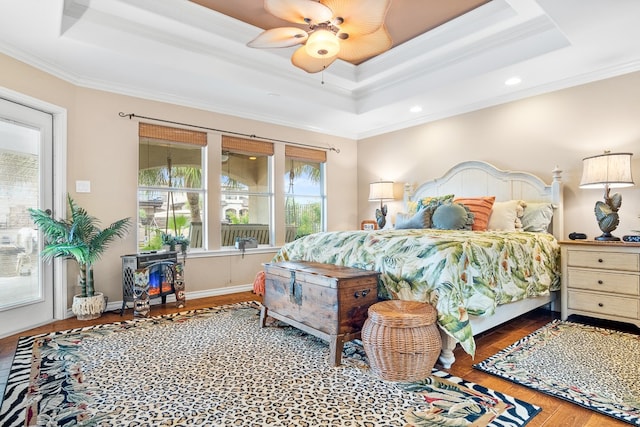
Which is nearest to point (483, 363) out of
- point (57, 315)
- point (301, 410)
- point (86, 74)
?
point (301, 410)

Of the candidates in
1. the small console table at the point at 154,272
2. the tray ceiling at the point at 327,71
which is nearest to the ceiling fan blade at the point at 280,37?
the tray ceiling at the point at 327,71

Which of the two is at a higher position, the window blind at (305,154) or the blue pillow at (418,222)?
the window blind at (305,154)

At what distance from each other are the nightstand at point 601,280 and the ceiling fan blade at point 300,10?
289 cm

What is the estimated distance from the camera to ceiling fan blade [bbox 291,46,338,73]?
2759mm

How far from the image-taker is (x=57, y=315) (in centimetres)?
Answer: 337

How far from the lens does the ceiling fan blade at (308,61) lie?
2.76m

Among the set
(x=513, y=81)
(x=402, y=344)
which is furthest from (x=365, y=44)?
(x=402, y=344)

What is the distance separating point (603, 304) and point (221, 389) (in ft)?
10.3

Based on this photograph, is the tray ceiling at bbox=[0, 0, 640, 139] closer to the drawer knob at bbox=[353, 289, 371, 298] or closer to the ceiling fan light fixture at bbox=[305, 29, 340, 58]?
the ceiling fan light fixture at bbox=[305, 29, 340, 58]

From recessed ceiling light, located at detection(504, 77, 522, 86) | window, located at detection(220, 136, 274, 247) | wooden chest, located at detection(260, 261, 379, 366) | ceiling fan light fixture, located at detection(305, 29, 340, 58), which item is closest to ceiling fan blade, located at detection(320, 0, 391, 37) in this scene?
ceiling fan light fixture, located at detection(305, 29, 340, 58)

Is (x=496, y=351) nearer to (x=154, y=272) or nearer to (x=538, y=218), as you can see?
(x=538, y=218)

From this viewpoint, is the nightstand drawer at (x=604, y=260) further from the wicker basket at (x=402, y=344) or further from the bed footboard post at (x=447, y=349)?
the wicker basket at (x=402, y=344)

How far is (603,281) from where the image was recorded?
2.98 m

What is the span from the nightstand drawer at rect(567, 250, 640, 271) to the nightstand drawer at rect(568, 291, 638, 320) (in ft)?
0.82
